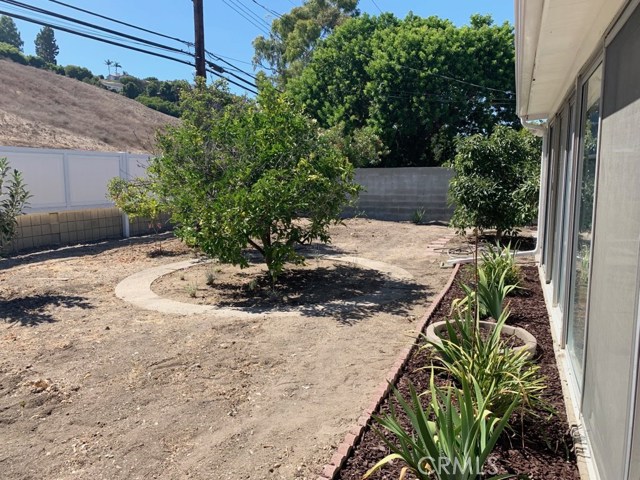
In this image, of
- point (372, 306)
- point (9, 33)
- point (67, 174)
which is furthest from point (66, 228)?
point (9, 33)

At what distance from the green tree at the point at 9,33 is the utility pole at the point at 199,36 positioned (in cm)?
8672

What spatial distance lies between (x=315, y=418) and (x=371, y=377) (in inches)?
33.0

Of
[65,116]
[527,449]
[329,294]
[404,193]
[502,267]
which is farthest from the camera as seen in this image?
[65,116]

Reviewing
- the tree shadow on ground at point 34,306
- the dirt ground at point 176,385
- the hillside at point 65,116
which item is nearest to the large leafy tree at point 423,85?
the hillside at point 65,116

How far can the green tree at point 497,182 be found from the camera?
1045 cm

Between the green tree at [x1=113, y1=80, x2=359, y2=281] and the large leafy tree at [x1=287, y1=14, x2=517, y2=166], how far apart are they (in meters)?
13.0

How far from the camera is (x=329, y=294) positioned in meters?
7.32

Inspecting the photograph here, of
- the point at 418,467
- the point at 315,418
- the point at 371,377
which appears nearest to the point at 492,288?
the point at 371,377

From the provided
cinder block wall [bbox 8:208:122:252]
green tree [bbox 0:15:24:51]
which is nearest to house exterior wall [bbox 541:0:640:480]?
cinder block wall [bbox 8:208:122:252]

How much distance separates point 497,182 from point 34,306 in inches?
346

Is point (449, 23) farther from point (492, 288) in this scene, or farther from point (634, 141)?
point (634, 141)

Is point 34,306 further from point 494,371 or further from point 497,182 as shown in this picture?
point 497,182

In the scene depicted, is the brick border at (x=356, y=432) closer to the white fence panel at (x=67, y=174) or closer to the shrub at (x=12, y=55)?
the white fence panel at (x=67, y=174)

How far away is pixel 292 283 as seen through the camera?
26.4 feet
